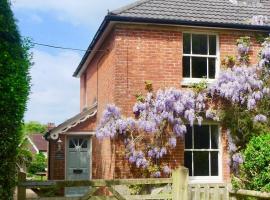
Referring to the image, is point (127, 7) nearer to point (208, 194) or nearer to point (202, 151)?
point (202, 151)

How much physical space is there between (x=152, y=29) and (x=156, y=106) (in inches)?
98.1

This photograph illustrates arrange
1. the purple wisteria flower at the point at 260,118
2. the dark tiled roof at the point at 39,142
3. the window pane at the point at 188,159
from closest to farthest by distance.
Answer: the purple wisteria flower at the point at 260,118, the window pane at the point at 188,159, the dark tiled roof at the point at 39,142

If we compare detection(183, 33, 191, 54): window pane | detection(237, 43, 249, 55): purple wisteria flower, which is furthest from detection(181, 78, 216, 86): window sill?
detection(237, 43, 249, 55): purple wisteria flower

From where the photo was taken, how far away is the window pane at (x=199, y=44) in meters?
15.3

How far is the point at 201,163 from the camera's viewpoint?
14844 mm

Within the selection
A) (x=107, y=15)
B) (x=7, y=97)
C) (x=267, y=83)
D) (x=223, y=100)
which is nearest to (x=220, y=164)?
(x=223, y=100)

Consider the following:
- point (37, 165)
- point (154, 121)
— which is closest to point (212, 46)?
point (154, 121)

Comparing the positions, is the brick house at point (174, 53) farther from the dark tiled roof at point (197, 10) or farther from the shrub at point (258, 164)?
the shrub at point (258, 164)

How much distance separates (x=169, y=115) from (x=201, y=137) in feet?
5.09

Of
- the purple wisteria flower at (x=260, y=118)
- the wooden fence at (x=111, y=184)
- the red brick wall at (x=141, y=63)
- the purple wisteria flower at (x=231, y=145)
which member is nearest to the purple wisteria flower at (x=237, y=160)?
the purple wisteria flower at (x=231, y=145)

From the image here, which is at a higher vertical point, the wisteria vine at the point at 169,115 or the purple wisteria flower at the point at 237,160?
the wisteria vine at the point at 169,115

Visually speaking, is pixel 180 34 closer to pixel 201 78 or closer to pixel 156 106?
pixel 201 78

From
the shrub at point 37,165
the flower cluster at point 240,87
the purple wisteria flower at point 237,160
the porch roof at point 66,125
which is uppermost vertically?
the flower cluster at point 240,87

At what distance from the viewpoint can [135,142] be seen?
14.1 m
